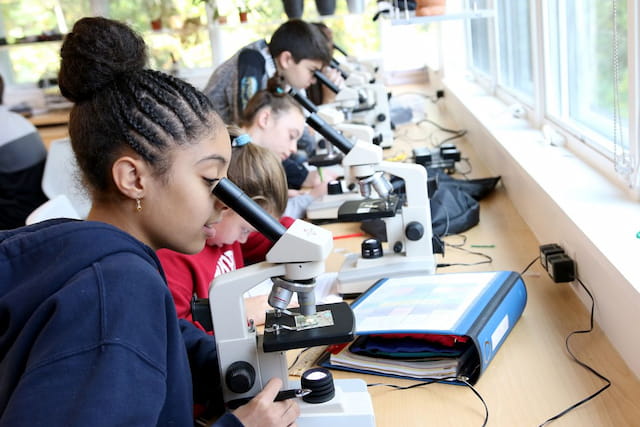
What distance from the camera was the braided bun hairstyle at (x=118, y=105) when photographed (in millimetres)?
1007

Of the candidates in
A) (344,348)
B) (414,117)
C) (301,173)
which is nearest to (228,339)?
(344,348)

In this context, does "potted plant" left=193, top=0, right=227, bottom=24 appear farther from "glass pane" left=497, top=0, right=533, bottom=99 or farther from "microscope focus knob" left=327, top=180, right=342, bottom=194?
"microscope focus knob" left=327, top=180, right=342, bottom=194

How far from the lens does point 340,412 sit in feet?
3.61

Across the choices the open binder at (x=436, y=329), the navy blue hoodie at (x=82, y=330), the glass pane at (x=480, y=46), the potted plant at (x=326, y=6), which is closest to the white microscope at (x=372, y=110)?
the glass pane at (x=480, y=46)

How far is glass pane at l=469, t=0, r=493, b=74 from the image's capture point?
13.4 feet

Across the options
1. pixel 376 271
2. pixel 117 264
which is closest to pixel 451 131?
pixel 376 271

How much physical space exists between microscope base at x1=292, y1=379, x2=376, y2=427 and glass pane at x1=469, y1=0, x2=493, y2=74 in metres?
3.11

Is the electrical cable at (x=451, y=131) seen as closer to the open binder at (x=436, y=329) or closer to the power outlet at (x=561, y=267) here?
the power outlet at (x=561, y=267)

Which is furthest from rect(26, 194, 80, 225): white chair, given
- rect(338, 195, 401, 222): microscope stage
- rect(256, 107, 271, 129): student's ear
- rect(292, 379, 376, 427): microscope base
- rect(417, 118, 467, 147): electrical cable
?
rect(417, 118, 467, 147): electrical cable

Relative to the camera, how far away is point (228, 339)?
3.68 ft

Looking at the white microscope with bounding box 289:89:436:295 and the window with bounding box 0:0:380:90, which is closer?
the white microscope with bounding box 289:89:436:295

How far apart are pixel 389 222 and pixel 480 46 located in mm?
2865

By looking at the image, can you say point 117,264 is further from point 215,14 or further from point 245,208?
point 215,14

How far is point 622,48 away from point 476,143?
1.37m
